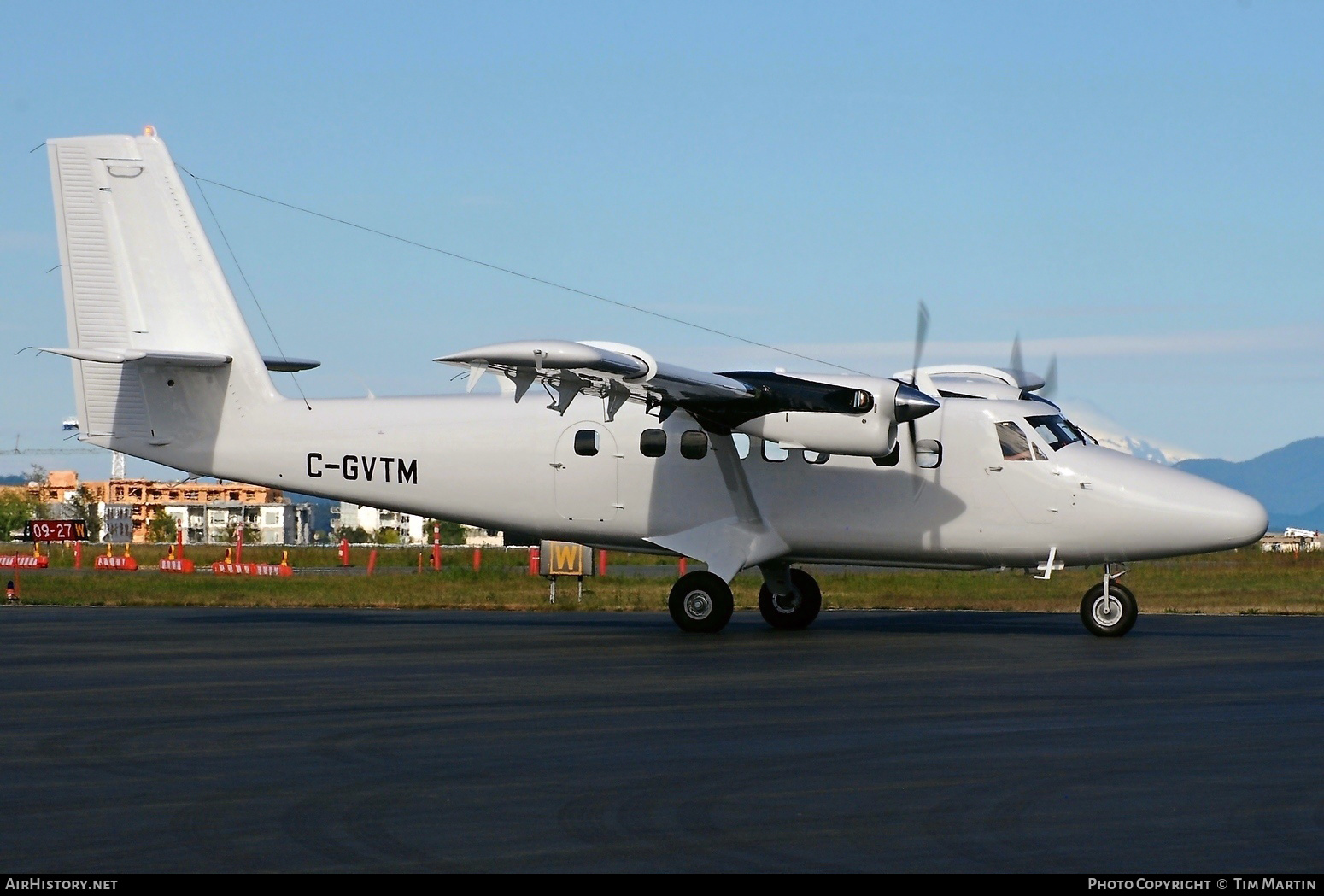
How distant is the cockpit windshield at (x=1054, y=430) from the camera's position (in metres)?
20.4

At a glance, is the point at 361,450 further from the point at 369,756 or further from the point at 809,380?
the point at 369,756

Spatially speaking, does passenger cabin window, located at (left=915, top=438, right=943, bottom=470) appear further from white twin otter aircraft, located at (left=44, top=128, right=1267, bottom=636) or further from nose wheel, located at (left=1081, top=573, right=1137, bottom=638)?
nose wheel, located at (left=1081, top=573, right=1137, bottom=638)

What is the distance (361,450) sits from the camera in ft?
73.2

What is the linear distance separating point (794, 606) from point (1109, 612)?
4.50 m

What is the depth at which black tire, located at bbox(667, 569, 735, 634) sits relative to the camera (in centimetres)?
2041

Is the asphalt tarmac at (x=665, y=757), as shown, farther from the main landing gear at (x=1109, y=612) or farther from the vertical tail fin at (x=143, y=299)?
the vertical tail fin at (x=143, y=299)

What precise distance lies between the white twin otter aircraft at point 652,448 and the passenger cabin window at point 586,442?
24mm

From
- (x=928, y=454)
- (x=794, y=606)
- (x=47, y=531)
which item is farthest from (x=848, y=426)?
(x=47, y=531)

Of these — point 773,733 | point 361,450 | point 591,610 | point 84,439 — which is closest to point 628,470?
point 361,450

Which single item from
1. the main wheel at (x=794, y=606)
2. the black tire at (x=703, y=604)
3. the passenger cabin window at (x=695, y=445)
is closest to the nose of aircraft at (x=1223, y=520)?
the main wheel at (x=794, y=606)

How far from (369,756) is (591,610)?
1667cm

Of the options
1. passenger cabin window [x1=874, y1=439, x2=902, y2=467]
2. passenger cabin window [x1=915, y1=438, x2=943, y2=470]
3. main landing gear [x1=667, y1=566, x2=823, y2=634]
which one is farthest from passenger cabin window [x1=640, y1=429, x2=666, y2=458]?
passenger cabin window [x1=915, y1=438, x2=943, y2=470]

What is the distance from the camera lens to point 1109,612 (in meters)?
19.7
